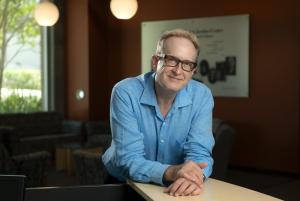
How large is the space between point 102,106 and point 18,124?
154cm

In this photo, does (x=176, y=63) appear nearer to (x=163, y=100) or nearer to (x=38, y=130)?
(x=163, y=100)

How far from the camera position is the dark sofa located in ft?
21.3

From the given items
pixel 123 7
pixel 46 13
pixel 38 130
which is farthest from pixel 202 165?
pixel 38 130

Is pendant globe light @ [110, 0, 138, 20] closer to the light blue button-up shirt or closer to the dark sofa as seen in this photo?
the dark sofa

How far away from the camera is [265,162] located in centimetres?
637

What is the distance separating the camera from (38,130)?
23.8 feet

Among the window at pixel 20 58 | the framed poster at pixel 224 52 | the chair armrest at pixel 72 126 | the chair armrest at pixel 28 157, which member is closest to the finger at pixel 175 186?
the chair armrest at pixel 28 157

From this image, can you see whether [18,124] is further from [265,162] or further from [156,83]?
[156,83]

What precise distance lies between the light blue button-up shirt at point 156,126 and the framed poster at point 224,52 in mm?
4503

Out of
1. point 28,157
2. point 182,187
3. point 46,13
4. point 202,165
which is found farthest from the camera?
point 46,13

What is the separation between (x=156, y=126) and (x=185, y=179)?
352mm

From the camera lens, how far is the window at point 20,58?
7.14 m

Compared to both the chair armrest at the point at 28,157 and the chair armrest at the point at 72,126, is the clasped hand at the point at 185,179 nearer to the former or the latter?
the chair armrest at the point at 28,157

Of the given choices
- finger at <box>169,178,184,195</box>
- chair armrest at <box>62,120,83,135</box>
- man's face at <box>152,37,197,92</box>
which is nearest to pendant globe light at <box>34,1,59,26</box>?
chair armrest at <box>62,120,83,135</box>
